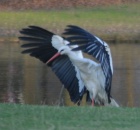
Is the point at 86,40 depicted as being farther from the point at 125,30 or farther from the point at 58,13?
the point at 58,13

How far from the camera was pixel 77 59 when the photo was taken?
381 inches

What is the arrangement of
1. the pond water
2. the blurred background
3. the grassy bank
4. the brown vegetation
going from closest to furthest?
the pond water < the blurred background < the grassy bank < the brown vegetation

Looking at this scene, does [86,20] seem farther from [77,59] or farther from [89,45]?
[89,45]

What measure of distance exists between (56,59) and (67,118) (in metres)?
2.96

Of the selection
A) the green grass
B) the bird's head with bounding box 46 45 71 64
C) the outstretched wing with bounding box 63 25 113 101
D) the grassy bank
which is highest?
the outstretched wing with bounding box 63 25 113 101

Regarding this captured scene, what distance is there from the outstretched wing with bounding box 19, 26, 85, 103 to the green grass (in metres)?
1.98

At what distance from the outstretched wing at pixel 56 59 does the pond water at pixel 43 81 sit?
144 centimetres

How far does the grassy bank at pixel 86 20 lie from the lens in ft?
85.1

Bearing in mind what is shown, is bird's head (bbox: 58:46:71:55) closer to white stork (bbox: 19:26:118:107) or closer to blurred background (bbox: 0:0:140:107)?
white stork (bbox: 19:26:118:107)

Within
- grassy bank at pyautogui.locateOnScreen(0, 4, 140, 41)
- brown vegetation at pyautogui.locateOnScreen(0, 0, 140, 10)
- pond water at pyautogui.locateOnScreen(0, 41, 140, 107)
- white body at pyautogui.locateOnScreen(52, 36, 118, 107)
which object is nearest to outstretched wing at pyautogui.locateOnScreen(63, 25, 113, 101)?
white body at pyautogui.locateOnScreen(52, 36, 118, 107)

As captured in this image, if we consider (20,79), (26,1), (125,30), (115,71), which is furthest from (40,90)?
(26,1)

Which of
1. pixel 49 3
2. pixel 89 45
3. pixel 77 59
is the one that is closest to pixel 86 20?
pixel 49 3

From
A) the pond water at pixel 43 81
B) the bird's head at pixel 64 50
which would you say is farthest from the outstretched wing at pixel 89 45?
the pond water at pixel 43 81

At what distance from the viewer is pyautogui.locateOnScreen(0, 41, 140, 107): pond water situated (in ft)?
40.7
